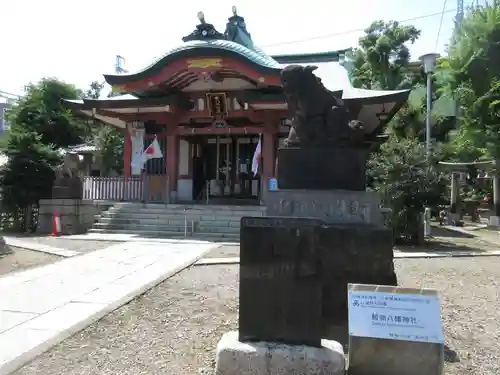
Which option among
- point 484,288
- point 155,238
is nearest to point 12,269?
point 155,238

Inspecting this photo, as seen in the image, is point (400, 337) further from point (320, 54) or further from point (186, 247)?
point (320, 54)

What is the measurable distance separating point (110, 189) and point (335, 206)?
1318 centimetres

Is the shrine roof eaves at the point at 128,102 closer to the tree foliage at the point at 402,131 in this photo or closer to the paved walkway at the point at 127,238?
the paved walkway at the point at 127,238

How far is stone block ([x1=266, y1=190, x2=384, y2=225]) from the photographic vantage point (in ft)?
15.3

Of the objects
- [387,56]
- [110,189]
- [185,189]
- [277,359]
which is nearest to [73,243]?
[110,189]

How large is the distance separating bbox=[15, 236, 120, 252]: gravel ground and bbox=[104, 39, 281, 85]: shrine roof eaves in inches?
247

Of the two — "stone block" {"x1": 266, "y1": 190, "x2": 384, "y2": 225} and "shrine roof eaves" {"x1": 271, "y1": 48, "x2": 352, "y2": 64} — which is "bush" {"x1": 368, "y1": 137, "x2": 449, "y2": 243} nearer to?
"stone block" {"x1": 266, "y1": 190, "x2": 384, "y2": 225}

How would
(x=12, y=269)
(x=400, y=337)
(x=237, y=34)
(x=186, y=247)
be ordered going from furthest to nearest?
1. (x=237, y=34)
2. (x=186, y=247)
3. (x=12, y=269)
4. (x=400, y=337)

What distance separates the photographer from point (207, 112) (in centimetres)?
1631

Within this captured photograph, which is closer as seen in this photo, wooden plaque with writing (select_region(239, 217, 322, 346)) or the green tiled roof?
wooden plaque with writing (select_region(239, 217, 322, 346))

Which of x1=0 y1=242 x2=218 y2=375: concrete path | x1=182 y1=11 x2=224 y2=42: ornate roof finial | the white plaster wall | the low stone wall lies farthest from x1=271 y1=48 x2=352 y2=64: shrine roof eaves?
x1=0 y1=242 x2=218 y2=375: concrete path

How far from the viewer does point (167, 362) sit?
3729mm

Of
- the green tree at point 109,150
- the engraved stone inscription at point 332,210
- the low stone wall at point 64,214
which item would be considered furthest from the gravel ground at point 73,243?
the green tree at point 109,150

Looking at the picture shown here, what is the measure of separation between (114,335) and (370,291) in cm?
273
